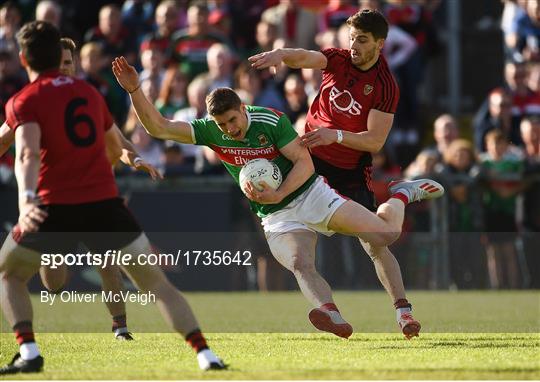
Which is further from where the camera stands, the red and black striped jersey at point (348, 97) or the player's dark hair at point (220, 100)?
the red and black striped jersey at point (348, 97)

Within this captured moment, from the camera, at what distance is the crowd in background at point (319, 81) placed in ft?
51.7

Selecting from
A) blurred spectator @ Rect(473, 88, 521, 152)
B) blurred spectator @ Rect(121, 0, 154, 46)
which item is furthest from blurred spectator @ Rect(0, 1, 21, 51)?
blurred spectator @ Rect(473, 88, 521, 152)

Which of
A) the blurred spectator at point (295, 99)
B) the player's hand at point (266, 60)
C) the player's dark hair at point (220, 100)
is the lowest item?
the blurred spectator at point (295, 99)

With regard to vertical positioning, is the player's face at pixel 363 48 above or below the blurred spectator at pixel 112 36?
above

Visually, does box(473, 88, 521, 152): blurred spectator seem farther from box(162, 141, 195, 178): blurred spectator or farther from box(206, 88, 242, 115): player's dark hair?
box(206, 88, 242, 115): player's dark hair

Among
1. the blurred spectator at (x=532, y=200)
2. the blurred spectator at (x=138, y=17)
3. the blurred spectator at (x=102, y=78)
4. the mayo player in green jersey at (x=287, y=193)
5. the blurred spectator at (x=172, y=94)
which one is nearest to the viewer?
the mayo player in green jersey at (x=287, y=193)

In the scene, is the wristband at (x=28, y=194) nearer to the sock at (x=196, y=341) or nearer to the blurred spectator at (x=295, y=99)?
the sock at (x=196, y=341)

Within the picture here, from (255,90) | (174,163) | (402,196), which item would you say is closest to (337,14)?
(255,90)

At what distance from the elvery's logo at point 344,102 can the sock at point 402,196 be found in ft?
2.36

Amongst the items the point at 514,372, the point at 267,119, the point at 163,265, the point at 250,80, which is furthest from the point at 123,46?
the point at 514,372

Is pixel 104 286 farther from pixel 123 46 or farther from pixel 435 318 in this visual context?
pixel 123 46

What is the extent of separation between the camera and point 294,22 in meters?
17.5

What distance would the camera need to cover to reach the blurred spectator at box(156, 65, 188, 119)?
1631cm

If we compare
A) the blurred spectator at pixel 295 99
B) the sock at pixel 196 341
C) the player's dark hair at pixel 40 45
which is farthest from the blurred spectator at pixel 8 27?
the sock at pixel 196 341
